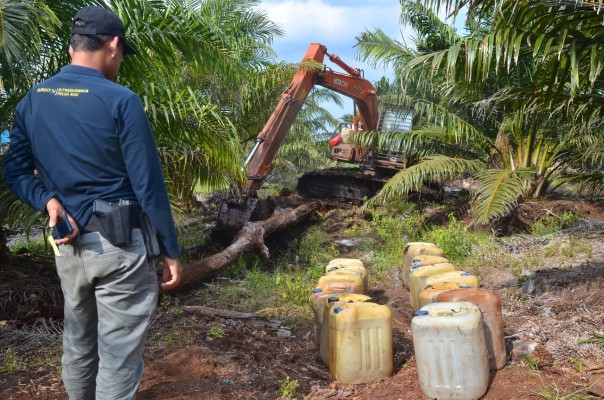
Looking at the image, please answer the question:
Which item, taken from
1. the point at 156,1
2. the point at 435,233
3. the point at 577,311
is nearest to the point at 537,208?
the point at 435,233

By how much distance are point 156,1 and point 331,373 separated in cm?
388

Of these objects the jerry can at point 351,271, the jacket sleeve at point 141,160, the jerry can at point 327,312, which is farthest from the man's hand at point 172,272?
the jerry can at point 351,271

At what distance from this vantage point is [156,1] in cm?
600

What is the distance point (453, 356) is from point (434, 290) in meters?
1.03

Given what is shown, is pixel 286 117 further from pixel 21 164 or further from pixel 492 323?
pixel 21 164

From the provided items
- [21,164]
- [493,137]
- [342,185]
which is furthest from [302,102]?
[21,164]

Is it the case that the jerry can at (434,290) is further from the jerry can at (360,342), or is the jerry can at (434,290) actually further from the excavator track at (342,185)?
the excavator track at (342,185)

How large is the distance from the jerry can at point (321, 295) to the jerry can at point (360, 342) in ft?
2.10

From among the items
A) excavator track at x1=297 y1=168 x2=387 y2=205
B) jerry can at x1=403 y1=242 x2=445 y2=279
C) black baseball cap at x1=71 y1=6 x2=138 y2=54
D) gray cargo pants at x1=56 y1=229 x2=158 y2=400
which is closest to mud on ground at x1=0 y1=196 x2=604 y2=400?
jerry can at x1=403 y1=242 x2=445 y2=279

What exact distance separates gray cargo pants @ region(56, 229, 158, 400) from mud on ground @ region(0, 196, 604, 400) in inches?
46.1

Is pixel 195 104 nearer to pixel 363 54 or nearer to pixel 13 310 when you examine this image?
pixel 13 310

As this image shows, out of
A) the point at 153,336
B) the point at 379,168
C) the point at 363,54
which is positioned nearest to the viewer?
the point at 153,336

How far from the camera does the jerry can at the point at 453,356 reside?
3848 mm

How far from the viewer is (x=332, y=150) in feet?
46.5
